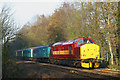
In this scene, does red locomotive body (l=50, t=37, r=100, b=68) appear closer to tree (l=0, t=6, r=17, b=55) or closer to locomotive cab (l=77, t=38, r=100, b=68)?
locomotive cab (l=77, t=38, r=100, b=68)

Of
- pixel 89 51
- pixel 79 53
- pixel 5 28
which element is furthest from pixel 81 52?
pixel 5 28

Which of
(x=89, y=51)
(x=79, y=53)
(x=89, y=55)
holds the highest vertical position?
(x=89, y=51)

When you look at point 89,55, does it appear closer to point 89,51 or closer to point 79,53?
point 89,51

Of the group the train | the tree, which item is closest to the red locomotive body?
the train

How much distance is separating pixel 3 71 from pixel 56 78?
4.05 metres

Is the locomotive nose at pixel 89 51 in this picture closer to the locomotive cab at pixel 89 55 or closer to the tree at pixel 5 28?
the locomotive cab at pixel 89 55

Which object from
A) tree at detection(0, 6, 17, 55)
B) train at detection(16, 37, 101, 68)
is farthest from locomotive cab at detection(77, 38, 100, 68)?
tree at detection(0, 6, 17, 55)

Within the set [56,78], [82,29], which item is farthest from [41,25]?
[56,78]

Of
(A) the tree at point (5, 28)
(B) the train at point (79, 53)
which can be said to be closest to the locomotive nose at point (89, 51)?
(B) the train at point (79, 53)

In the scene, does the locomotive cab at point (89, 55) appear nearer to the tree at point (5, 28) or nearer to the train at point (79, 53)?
the train at point (79, 53)

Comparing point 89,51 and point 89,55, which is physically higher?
point 89,51

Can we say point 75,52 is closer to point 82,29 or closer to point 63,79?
point 82,29

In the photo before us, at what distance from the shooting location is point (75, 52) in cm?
1341

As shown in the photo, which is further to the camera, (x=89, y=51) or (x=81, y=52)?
(x=89, y=51)
